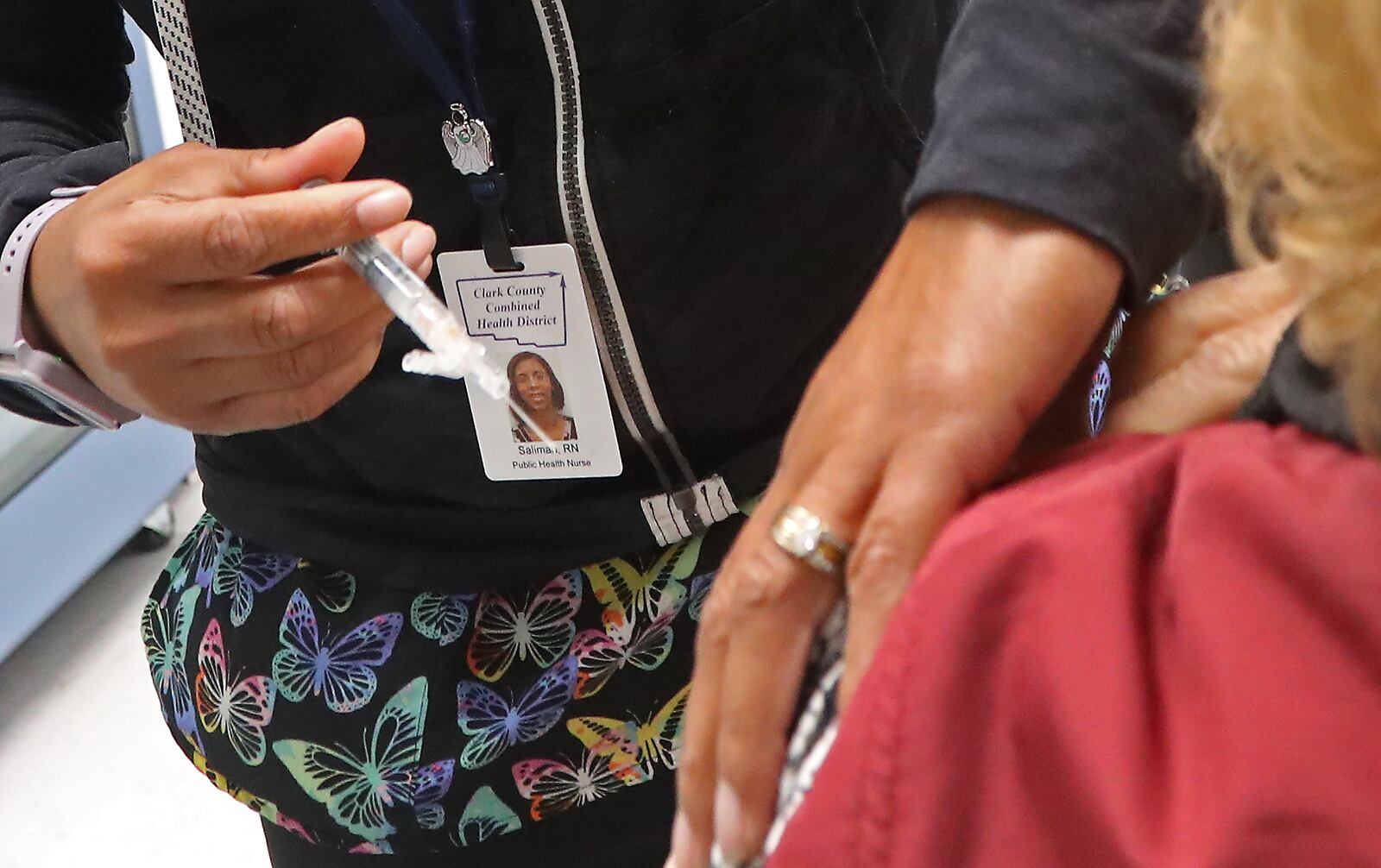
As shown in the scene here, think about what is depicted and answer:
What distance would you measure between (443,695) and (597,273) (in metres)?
0.30

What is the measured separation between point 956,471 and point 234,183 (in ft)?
1.29

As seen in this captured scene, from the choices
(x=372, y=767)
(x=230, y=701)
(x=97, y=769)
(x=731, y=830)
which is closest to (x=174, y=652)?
(x=230, y=701)

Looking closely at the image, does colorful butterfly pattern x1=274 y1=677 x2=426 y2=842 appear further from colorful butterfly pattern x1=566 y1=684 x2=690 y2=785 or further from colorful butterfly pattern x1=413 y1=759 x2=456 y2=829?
colorful butterfly pattern x1=566 y1=684 x2=690 y2=785

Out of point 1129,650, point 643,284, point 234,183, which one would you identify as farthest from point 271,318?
point 1129,650

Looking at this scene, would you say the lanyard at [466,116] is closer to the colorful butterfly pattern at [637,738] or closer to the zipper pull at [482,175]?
the zipper pull at [482,175]

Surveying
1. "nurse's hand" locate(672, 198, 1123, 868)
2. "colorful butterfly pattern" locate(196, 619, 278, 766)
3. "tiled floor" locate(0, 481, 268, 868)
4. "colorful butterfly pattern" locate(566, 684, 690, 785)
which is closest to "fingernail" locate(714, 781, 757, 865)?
"nurse's hand" locate(672, 198, 1123, 868)

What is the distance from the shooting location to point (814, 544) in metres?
0.42

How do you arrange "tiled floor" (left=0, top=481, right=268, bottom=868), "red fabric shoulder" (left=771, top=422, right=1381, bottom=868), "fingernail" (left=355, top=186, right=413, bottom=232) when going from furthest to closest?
"tiled floor" (left=0, top=481, right=268, bottom=868) → "fingernail" (left=355, top=186, right=413, bottom=232) → "red fabric shoulder" (left=771, top=422, right=1381, bottom=868)

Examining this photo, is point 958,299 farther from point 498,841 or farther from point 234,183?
point 498,841

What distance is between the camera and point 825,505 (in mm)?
426

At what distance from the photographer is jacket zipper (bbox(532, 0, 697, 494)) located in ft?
A: 2.10

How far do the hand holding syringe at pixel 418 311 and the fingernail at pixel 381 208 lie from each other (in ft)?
0.06

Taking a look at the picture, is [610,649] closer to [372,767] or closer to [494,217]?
[372,767]

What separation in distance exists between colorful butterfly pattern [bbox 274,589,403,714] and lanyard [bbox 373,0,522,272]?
0.88ft
